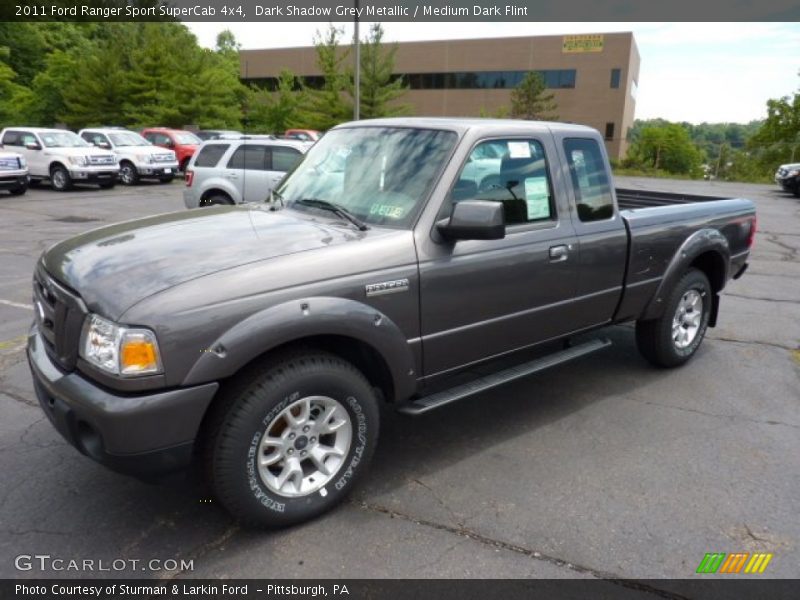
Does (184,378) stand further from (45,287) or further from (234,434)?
(45,287)

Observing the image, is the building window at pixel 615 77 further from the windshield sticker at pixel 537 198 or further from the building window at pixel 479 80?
the windshield sticker at pixel 537 198

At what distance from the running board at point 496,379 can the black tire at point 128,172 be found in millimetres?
20862

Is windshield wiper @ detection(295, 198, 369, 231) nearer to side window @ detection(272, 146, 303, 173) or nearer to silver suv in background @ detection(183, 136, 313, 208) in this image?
silver suv in background @ detection(183, 136, 313, 208)

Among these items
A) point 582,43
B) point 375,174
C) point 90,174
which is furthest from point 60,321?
point 582,43

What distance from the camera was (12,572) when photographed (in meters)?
2.71

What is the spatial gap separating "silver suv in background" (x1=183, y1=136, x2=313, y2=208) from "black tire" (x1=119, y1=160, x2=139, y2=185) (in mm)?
10928

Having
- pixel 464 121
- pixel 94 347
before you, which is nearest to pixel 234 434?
pixel 94 347

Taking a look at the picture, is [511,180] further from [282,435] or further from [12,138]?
[12,138]

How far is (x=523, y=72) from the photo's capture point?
59.1 m

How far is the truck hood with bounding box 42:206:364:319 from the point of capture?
8.90 ft

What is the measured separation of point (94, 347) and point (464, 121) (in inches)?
95.0

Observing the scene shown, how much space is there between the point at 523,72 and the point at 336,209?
6038 cm

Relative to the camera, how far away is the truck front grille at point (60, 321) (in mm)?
2740

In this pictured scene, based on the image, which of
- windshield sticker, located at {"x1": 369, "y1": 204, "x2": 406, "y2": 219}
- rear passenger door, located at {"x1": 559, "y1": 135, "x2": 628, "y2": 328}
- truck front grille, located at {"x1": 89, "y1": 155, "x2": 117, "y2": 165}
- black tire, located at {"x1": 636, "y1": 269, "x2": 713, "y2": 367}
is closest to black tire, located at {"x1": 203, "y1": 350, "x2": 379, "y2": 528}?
windshield sticker, located at {"x1": 369, "y1": 204, "x2": 406, "y2": 219}
